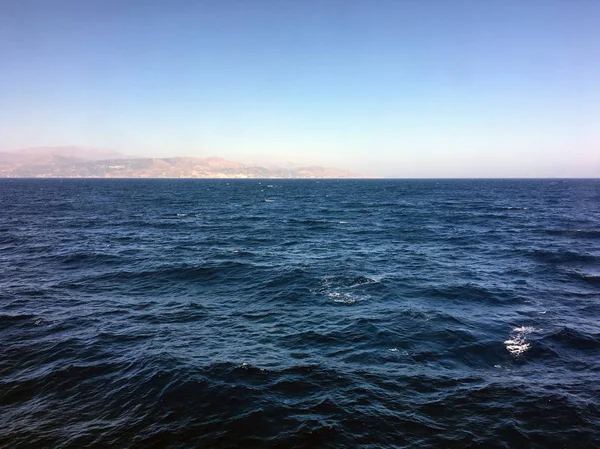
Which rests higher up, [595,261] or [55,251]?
[595,261]

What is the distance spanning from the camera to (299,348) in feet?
60.7

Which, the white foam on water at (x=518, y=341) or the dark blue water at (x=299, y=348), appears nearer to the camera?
the dark blue water at (x=299, y=348)

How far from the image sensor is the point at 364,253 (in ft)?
135

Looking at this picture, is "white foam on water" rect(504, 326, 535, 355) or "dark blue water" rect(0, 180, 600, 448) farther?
"white foam on water" rect(504, 326, 535, 355)

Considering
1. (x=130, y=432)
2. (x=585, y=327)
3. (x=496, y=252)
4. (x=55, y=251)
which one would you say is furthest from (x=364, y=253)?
(x=55, y=251)

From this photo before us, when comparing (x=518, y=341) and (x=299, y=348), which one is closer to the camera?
(x=299, y=348)

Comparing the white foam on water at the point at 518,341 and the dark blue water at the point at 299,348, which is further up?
the white foam on water at the point at 518,341

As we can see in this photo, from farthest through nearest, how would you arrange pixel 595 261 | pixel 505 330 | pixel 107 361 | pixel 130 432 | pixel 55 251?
pixel 55 251 → pixel 595 261 → pixel 505 330 → pixel 107 361 → pixel 130 432

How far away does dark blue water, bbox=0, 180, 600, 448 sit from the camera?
1261 centimetres

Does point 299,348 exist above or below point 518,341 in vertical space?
below

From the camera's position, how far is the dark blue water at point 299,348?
12609 mm

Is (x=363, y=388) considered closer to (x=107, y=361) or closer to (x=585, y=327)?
(x=107, y=361)

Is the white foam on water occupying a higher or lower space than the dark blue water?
Result: higher

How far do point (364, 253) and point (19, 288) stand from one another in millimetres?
32980
